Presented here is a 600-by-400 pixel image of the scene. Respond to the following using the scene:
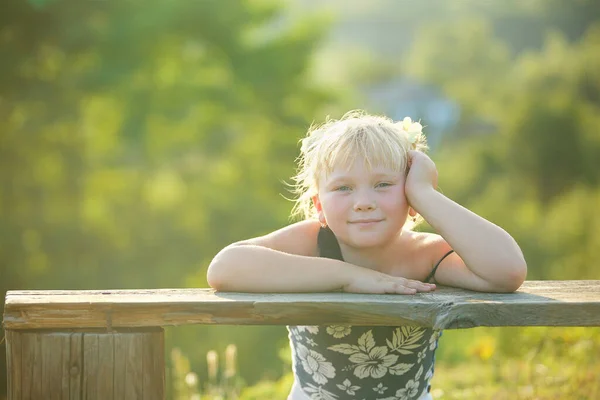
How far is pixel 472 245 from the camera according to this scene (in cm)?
226

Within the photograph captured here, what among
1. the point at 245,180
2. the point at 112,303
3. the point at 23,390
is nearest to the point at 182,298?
the point at 112,303

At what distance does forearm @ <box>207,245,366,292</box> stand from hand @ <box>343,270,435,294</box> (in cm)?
2

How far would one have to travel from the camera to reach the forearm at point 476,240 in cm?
220

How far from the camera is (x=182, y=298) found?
200cm

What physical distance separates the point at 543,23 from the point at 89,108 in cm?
924

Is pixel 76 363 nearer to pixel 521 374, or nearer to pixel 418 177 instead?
pixel 418 177

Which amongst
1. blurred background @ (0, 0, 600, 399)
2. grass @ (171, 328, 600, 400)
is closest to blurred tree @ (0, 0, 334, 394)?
blurred background @ (0, 0, 600, 399)

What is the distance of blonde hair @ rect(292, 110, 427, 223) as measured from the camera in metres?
2.34

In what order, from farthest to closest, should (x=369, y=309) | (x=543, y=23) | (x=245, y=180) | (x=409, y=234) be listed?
(x=543, y=23) → (x=245, y=180) → (x=409, y=234) → (x=369, y=309)

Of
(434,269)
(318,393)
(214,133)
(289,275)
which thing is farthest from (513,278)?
(214,133)

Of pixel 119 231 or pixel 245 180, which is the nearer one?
pixel 119 231

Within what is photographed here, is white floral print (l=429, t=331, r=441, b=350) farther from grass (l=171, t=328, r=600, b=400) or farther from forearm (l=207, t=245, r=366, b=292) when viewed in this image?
grass (l=171, t=328, r=600, b=400)

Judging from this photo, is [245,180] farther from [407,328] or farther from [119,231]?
[407,328]

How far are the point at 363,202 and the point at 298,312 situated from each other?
496 mm
